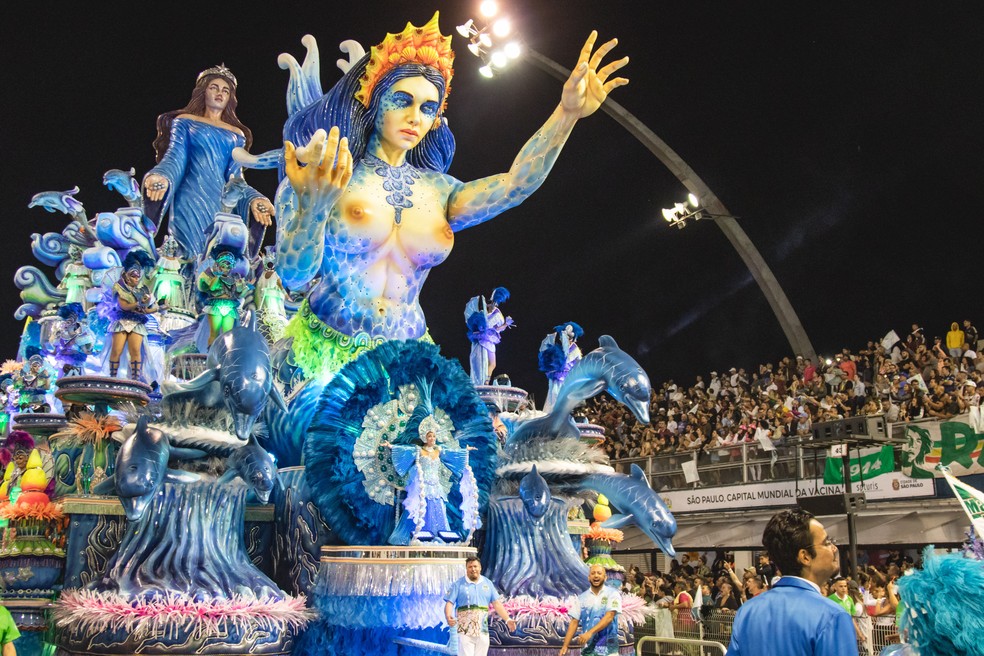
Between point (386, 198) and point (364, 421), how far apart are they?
1.66 m

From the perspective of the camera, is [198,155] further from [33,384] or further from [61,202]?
[33,384]

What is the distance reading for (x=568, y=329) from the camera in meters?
8.67

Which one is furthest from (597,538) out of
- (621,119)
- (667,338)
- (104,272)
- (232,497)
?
(667,338)

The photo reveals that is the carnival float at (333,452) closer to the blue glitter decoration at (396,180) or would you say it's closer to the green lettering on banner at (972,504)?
the blue glitter decoration at (396,180)

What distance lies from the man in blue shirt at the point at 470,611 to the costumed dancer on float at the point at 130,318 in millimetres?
3494

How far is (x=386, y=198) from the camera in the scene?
671 centimetres

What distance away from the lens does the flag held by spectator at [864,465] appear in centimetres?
1270

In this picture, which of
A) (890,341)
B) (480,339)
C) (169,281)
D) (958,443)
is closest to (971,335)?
(890,341)

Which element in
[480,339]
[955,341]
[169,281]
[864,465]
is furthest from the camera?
[955,341]

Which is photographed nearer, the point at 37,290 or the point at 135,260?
the point at 135,260

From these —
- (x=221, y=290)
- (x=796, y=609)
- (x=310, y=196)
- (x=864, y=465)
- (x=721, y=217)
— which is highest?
(x=721, y=217)

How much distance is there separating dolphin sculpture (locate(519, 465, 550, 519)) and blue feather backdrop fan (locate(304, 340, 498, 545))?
0.33 meters

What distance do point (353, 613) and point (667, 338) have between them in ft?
51.3

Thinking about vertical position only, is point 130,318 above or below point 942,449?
above
